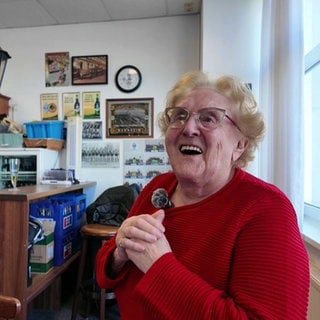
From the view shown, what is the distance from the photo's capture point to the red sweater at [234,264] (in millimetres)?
540

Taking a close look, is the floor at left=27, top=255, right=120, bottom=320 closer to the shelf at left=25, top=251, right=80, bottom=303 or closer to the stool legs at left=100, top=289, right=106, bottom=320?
the stool legs at left=100, top=289, right=106, bottom=320

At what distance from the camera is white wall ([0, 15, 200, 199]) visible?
9.73 feet

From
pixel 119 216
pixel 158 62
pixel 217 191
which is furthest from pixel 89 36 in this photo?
pixel 217 191

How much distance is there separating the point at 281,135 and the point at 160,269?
1.21 meters

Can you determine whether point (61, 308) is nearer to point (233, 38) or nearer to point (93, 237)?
point (93, 237)

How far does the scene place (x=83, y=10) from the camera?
2.81 meters

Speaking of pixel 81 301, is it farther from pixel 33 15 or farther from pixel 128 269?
pixel 33 15

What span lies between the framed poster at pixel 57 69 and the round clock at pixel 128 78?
596 millimetres

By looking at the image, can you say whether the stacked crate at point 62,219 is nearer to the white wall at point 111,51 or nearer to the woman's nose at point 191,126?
the white wall at point 111,51

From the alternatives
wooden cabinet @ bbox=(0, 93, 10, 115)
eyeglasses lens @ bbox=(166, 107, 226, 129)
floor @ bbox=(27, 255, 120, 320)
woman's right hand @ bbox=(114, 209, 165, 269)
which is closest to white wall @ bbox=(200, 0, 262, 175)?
eyeglasses lens @ bbox=(166, 107, 226, 129)

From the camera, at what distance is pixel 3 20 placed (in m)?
3.02

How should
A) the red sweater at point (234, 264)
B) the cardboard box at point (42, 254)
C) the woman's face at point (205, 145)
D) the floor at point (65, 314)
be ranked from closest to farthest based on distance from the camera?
→ 1. the red sweater at point (234, 264)
2. the woman's face at point (205, 145)
3. the cardboard box at point (42, 254)
4. the floor at point (65, 314)

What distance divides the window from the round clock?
1.70 m

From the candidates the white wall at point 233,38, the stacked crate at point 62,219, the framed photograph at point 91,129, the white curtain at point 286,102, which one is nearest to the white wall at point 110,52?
the framed photograph at point 91,129
